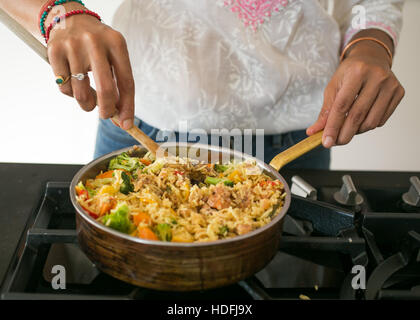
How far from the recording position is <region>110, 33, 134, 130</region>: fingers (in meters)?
0.92

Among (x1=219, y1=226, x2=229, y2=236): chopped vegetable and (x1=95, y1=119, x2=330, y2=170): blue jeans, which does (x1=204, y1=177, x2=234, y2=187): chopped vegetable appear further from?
(x1=95, y1=119, x2=330, y2=170): blue jeans

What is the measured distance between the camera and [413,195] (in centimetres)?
112

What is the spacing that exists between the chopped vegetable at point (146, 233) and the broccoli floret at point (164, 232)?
0.01m

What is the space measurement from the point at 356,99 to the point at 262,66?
0.30 metres

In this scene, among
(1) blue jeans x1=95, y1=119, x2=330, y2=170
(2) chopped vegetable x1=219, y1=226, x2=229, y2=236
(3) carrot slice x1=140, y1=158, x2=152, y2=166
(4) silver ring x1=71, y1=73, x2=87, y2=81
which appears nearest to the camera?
(2) chopped vegetable x1=219, y1=226, x2=229, y2=236

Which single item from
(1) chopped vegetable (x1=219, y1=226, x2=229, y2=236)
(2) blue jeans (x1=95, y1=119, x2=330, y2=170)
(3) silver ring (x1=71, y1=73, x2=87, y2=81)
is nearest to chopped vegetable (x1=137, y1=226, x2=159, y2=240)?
(1) chopped vegetable (x1=219, y1=226, x2=229, y2=236)

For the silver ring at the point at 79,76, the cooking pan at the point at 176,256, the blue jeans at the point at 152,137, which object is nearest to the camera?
the cooking pan at the point at 176,256

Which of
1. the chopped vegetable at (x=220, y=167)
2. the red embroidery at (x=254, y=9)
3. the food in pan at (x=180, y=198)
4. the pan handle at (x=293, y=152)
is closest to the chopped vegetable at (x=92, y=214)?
the food in pan at (x=180, y=198)

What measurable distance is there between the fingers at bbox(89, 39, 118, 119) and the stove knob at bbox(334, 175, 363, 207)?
24.2 inches

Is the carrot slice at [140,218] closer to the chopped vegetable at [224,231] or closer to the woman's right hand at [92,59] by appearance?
the chopped vegetable at [224,231]

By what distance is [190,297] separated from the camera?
0.80m

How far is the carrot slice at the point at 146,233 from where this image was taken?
0.75m
